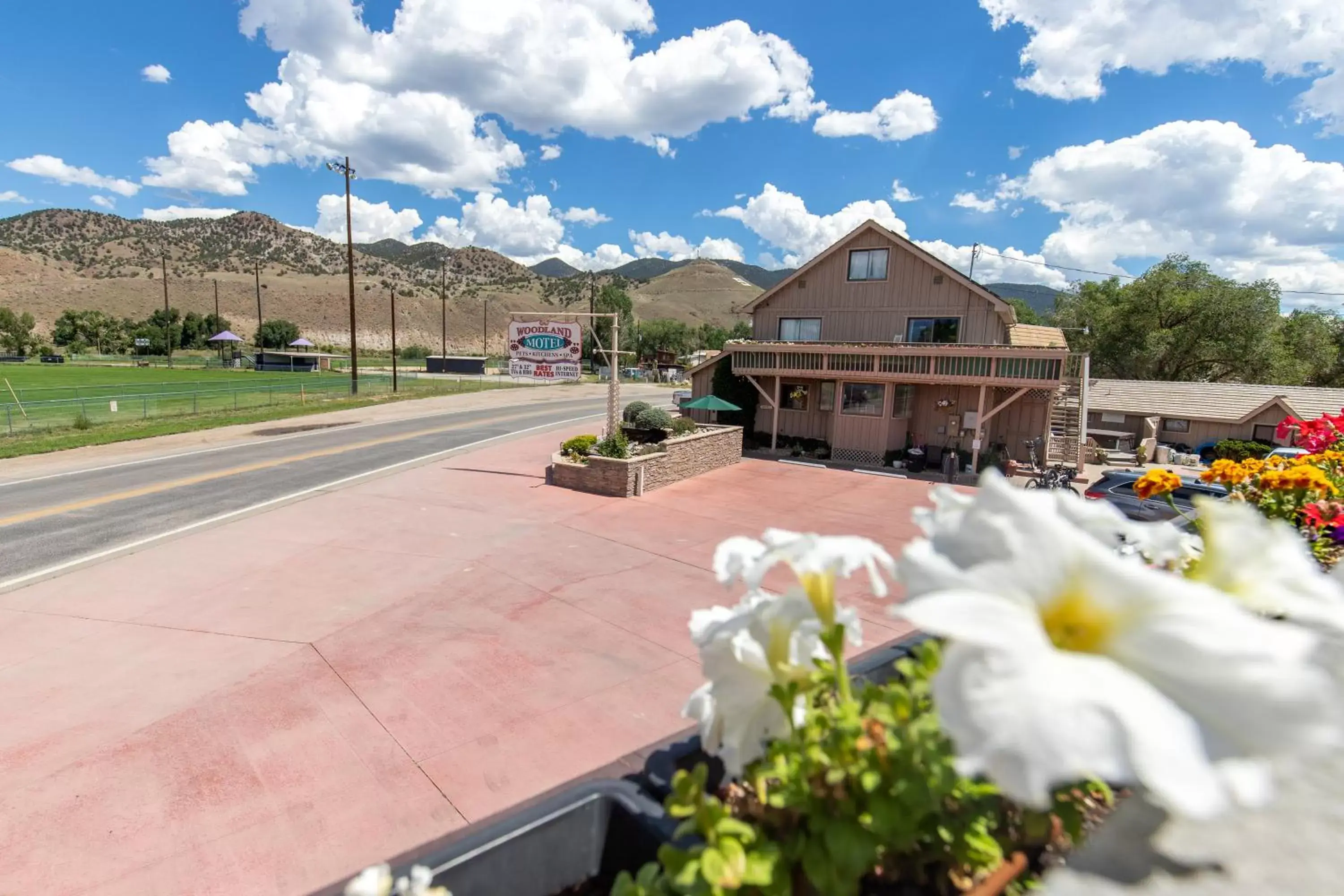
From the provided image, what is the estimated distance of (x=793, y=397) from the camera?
71.9ft

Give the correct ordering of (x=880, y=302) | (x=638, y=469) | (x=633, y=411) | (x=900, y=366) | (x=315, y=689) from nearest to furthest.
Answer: (x=315, y=689) < (x=638, y=469) < (x=633, y=411) < (x=900, y=366) < (x=880, y=302)

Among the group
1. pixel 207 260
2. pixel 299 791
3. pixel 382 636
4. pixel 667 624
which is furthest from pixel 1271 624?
pixel 207 260

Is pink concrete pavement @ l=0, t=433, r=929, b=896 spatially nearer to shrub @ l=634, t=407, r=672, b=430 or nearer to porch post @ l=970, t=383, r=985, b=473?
shrub @ l=634, t=407, r=672, b=430

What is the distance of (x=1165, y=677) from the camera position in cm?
78

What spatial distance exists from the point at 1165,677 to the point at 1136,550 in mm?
1591

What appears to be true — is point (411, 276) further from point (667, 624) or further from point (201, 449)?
point (667, 624)

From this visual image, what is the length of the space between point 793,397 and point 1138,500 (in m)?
13.7

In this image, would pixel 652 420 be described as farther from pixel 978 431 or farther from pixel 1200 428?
pixel 1200 428

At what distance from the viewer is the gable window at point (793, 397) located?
21703 millimetres

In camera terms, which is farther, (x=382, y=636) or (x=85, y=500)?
(x=85, y=500)

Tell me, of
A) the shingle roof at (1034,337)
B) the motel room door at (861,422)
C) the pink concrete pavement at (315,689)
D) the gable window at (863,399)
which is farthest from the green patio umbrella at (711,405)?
the pink concrete pavement at (315,689)

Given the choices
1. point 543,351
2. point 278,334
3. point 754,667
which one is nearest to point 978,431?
point 543,351

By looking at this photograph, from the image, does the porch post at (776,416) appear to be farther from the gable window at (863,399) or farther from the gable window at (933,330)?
the gable window at (933,330)

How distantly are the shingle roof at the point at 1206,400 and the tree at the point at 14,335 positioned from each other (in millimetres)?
97389
